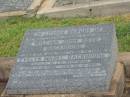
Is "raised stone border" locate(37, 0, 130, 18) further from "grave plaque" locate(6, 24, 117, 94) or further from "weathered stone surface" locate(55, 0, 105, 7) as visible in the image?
"grave plaque" locate(6, 24, 117, 94)

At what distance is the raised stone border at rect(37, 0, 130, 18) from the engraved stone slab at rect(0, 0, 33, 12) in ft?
1.76

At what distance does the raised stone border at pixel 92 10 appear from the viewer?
326 inches

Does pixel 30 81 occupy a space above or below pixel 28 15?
above

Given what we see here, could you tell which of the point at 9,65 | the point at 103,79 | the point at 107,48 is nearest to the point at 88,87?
the point at 103,79

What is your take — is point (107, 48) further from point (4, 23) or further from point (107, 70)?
point (4, 23)

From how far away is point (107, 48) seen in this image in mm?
5254

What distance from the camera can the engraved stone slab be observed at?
29.9 feet

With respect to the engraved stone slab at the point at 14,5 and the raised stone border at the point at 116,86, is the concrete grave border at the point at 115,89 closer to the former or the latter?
the raised stone border at the point at 116,86

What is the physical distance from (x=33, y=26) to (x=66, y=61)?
294 centimetres

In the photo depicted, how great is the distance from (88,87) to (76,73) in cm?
22

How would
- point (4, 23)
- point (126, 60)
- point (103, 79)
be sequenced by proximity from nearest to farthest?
point (103, 79), point (126, 60), point (4, 23)

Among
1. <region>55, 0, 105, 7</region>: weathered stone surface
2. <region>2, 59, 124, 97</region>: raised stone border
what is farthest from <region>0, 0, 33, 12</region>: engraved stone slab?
<region>2, 59, 124, 97</region>: raised stone border

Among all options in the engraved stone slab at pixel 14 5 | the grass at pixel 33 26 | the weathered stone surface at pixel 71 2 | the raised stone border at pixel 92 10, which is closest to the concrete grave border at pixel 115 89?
the grass at pixel 33 26

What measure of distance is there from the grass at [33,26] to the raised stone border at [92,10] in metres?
0.15
